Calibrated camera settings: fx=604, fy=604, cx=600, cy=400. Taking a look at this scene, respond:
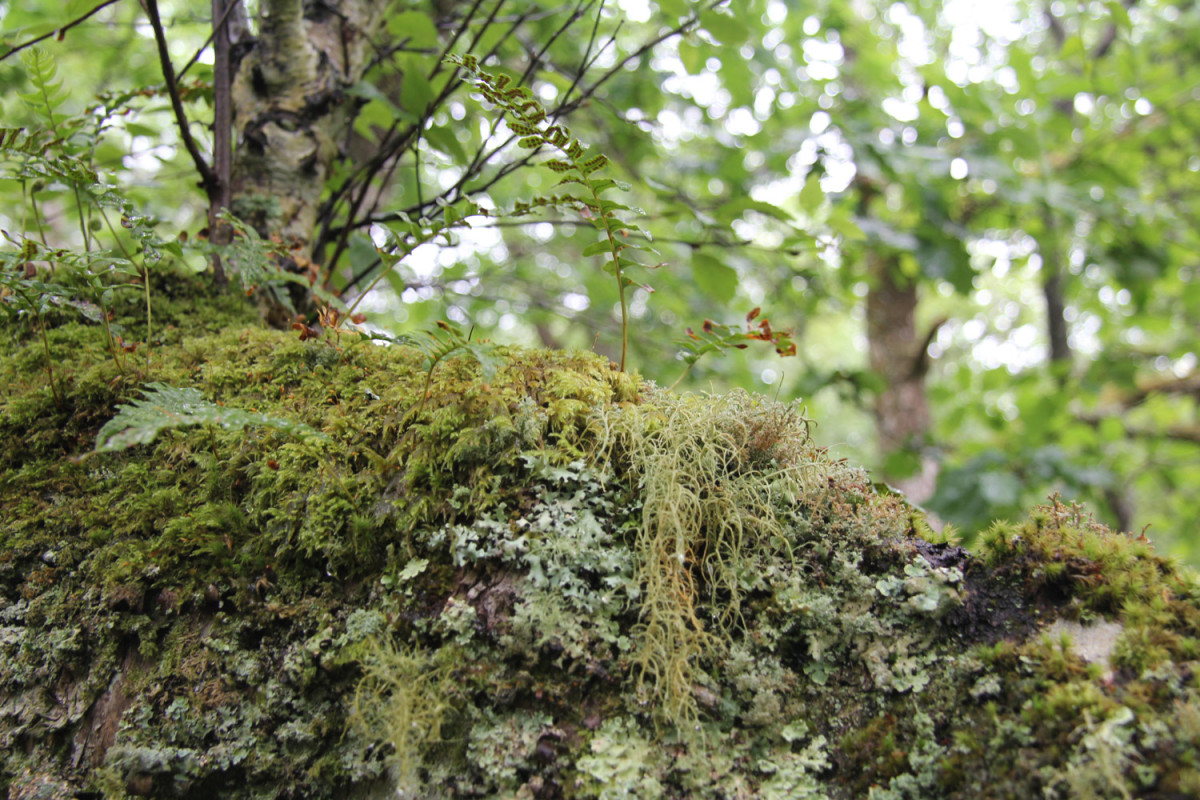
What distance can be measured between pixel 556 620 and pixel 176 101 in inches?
83.2

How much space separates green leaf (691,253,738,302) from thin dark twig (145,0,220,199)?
1903 millimetres

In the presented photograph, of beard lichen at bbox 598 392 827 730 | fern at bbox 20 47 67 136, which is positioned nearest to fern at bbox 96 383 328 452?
beard lichen at bbox 598 392 827 730

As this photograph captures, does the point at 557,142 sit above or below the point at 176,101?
below

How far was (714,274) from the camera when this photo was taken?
2664 millimetres

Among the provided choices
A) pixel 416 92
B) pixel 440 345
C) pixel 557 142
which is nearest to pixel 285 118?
pixel 416 92

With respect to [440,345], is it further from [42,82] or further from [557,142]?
[42,82]

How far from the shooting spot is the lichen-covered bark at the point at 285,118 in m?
2.41

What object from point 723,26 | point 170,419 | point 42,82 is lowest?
point 170,419

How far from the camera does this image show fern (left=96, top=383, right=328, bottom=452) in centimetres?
106

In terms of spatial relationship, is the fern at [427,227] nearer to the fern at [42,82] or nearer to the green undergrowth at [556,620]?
the green undergrowth at [556,620]

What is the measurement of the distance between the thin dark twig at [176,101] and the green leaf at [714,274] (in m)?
1.90

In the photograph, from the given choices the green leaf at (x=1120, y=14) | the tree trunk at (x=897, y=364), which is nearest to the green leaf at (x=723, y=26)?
the green leaf at (x=1120, y=14)

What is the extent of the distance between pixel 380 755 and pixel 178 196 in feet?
24.2

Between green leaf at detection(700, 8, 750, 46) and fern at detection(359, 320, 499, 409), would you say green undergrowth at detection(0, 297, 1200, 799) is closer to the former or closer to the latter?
fern at detection(359, 320, 499, 409)
